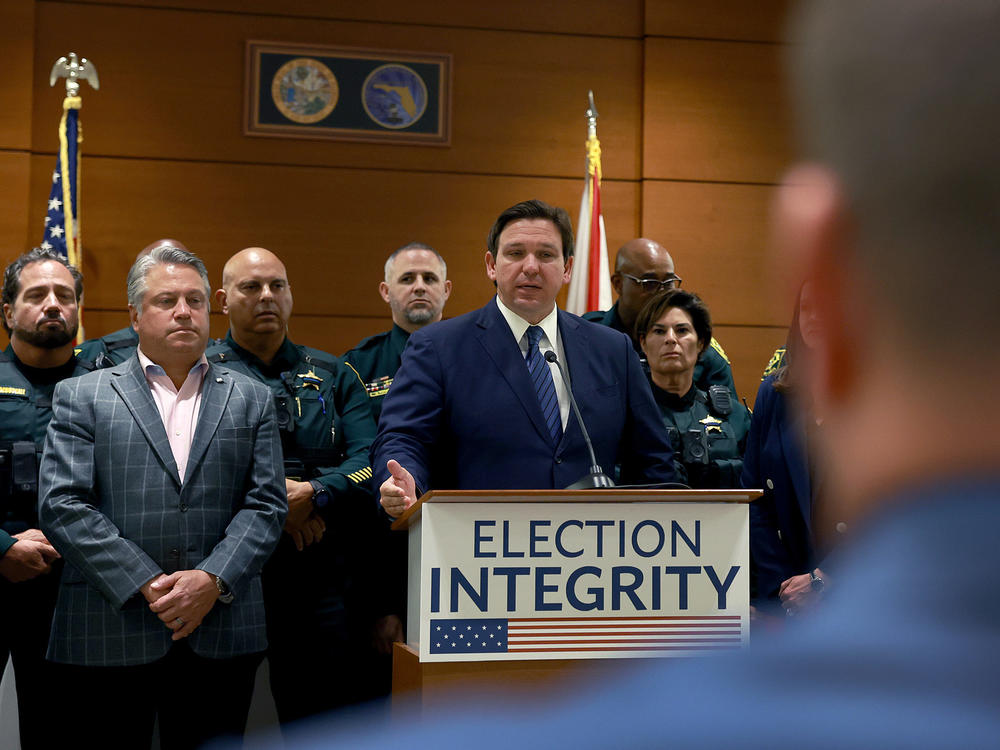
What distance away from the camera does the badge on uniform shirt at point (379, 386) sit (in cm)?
392

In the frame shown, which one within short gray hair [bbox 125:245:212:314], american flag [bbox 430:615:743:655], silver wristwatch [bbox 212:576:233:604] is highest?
short gray hair [bbox 125:245:212:314]

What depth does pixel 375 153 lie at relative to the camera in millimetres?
5535

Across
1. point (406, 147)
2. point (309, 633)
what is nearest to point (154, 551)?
point (309, 633)

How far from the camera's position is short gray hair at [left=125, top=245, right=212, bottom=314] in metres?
3.11

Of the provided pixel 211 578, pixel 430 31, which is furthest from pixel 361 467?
pixel 430 31

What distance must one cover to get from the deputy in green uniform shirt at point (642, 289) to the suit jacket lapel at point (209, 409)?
169cm

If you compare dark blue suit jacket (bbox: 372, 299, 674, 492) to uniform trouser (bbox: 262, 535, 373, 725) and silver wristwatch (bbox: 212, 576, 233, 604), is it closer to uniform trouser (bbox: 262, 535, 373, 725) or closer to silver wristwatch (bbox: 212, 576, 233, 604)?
silver wristwatch (bbox: 212, 576, 233, 604)

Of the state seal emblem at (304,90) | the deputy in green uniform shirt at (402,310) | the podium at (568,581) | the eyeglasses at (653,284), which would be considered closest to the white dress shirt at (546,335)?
the podium at (568,581)

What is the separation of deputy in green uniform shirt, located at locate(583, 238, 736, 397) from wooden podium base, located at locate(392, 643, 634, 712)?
225 centimetres

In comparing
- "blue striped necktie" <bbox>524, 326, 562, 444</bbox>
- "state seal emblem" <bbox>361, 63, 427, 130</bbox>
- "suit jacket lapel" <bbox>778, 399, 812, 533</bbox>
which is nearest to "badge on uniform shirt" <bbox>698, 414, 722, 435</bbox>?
"suit jacket lapel" <bbox>778, 399, 812, 533</bbox>

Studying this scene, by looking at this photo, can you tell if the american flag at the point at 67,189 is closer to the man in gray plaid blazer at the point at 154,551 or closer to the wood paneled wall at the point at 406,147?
the wood paneled wall at the point at 406,147

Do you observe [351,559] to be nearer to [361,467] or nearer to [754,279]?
[361,467]

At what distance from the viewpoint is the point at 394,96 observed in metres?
5.52

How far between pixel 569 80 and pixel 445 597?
4.26 metres
